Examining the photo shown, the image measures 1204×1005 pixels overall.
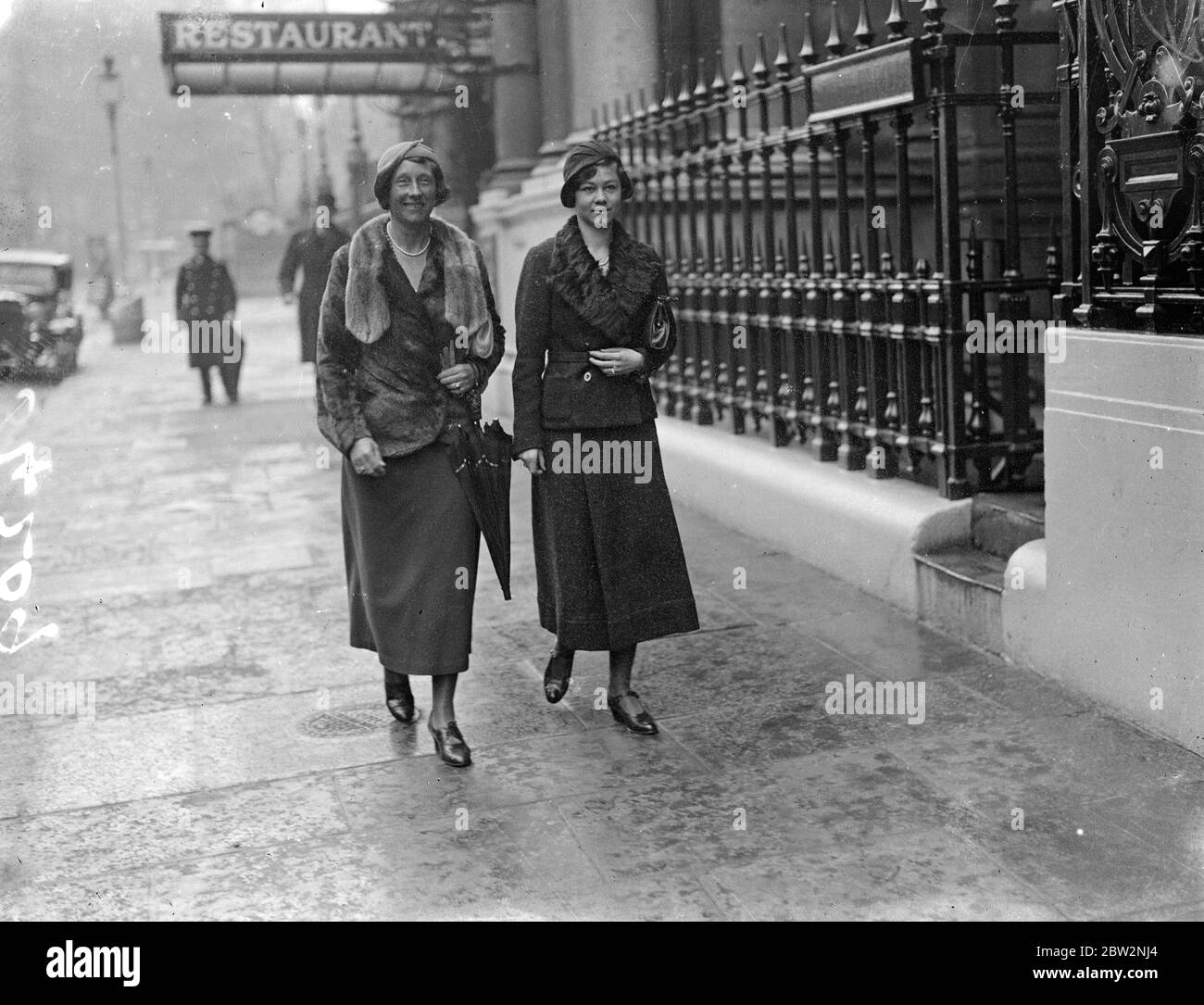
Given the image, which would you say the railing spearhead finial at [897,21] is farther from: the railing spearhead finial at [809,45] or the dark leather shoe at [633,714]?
the dark leather shoe at [633,714]

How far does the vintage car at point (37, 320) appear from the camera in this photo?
24562 mm

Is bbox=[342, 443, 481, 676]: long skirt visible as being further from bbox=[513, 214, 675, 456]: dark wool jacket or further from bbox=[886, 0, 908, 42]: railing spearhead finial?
bbox=[886, 0, 908, 42]: railing spearhead finial

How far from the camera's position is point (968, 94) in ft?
21.6

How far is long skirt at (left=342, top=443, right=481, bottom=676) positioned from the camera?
5273 millimetres

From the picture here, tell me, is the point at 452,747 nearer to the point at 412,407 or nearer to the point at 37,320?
the point at 412,407

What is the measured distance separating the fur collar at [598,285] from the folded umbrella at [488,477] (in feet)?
1.71

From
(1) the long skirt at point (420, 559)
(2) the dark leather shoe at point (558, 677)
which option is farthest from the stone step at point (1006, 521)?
(1) the long skirt at point (420, 559)

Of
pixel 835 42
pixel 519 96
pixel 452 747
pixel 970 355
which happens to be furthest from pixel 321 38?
pixel 452 747

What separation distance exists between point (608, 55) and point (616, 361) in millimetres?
7915

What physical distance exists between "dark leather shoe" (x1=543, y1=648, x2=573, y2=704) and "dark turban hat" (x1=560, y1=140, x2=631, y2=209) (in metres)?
1.69

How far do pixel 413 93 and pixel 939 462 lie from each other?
45.2 feet

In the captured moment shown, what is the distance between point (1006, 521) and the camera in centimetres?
657

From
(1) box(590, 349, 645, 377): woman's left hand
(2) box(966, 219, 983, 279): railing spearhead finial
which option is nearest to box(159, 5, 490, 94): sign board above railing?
(2) box(966, 219, 983, 279): railing spearhead finial

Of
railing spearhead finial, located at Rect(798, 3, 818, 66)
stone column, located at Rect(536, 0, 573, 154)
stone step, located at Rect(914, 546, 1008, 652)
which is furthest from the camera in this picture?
stone column, located at Rect(536, 0, 573, 154)
